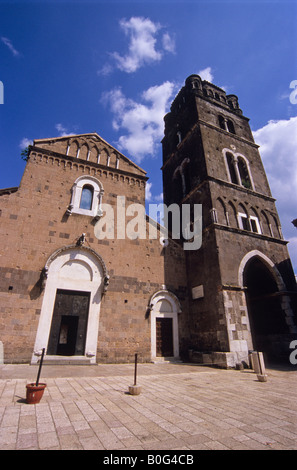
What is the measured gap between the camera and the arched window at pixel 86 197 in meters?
13.7

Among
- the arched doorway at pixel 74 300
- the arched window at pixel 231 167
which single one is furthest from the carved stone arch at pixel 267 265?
the arched doorway at pixel 74 300

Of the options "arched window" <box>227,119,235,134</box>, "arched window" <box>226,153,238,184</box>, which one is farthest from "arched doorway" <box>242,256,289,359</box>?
"arched window" <box>227,119,235,134</box>

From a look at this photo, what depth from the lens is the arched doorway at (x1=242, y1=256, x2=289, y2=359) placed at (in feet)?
44.0

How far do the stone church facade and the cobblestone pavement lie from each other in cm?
394

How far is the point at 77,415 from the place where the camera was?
4.11 meters

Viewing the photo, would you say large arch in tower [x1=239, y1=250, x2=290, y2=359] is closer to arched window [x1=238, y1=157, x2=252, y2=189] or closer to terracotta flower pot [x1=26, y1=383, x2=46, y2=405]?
arched window [x1=238, y1=157, x2=252, y2=189]

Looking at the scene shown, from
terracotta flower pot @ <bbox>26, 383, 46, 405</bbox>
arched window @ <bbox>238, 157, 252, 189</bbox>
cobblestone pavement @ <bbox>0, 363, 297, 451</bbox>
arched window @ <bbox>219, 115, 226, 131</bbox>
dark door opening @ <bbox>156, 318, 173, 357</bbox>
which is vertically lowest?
cobblestone pavement @ <bbox>0, 363, 297, 451</bbox>

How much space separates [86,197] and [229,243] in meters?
9.16

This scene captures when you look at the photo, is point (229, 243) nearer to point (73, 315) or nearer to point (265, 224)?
point (265, 224)

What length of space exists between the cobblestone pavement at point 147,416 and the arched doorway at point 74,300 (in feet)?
11.1

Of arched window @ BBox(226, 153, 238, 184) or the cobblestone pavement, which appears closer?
the cobblestone pavement

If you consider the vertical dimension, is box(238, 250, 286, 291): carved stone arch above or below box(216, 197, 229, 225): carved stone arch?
below

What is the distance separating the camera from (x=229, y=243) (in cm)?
1350

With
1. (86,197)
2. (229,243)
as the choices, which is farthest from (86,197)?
(229,243)
